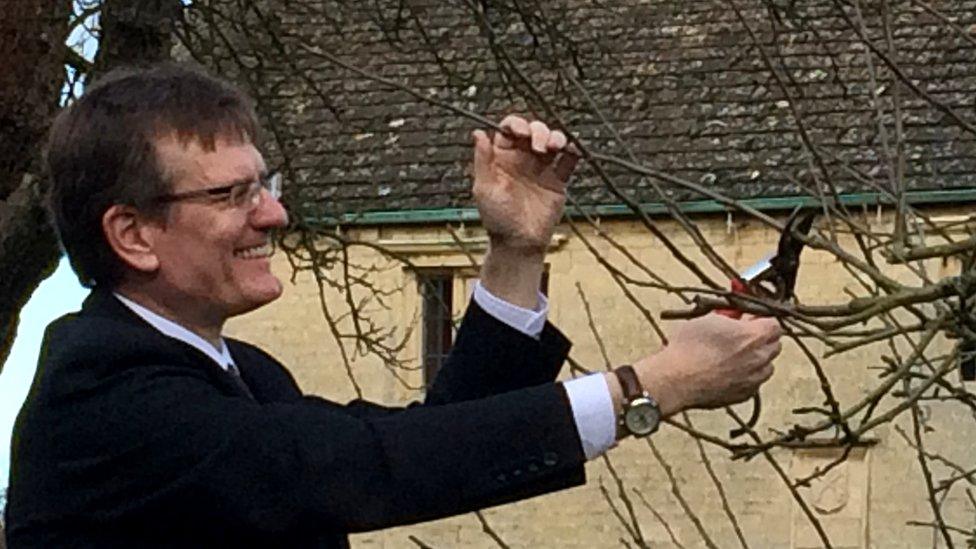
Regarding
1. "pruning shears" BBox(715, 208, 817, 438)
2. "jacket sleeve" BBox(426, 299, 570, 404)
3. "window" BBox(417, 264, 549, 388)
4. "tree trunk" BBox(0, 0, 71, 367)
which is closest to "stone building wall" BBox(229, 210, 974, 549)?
"window" BBox(417, 264, 549, 388)

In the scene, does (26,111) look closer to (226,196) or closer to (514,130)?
(514,130)

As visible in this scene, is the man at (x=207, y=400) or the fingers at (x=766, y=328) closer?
the man at (x=207, y=400)

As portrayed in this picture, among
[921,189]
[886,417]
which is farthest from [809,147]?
[921,189]

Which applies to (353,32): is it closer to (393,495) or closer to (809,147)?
(809,147)

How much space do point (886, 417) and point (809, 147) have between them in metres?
0.63

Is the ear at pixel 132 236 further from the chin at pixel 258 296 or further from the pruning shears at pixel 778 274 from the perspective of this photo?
the pruning shears at pixel 778 274

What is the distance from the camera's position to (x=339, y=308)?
15703mm

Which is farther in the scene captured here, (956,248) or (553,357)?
(956,248)

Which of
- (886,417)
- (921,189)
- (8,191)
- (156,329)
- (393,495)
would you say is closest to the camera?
(393,495)

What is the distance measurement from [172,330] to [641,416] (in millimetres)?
543

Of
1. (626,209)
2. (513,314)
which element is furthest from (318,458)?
(626,209)

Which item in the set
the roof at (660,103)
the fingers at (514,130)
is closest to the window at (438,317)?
the roof at (660,103)

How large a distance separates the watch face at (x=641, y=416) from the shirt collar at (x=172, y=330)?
484 millimetres

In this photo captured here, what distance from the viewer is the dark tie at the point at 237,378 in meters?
2.51
